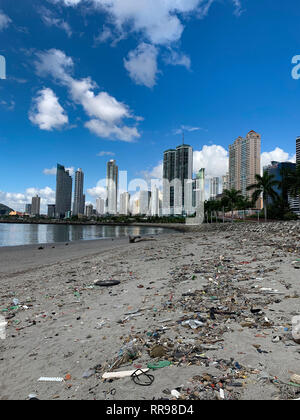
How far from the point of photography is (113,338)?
3.68 m

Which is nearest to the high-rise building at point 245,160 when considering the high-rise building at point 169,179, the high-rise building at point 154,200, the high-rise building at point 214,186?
the high-rise building at point 214,186

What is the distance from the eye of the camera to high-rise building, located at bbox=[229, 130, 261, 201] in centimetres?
8638

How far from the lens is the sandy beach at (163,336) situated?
245cm

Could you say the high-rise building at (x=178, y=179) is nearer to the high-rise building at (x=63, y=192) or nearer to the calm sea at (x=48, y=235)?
the calm sea at (x=48, y=235)

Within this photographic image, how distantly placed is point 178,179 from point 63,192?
10833cm

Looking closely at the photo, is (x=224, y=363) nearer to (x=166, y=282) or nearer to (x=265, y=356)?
(x=265, y=356)

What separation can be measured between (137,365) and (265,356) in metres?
1.58

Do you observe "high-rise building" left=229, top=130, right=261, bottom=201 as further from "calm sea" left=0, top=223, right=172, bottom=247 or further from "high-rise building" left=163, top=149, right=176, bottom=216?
"calm sea" left=0, top=223, right=172, bottom=247

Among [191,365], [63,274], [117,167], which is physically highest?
[117,167]

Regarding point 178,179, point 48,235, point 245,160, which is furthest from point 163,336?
point 178,179

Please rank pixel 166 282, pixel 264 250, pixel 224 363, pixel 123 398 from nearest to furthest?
pixel 123 398 < pixel 224 363 < pixel 166 282 < pixel 264 250

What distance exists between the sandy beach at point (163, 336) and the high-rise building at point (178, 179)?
340ft

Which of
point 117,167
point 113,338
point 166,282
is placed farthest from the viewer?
point 117,167
